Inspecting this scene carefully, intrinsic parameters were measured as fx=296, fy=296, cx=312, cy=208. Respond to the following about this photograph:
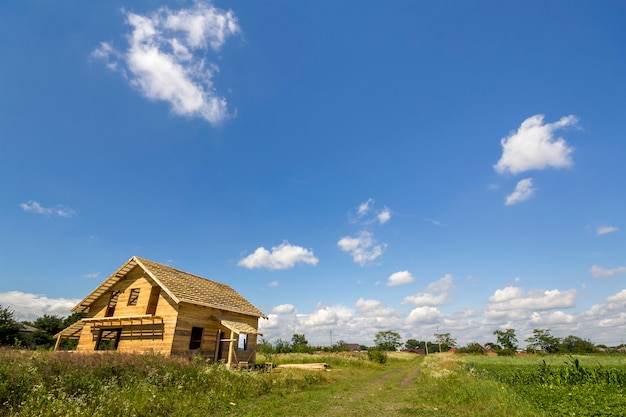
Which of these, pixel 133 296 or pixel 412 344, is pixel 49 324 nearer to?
pixel 133 296

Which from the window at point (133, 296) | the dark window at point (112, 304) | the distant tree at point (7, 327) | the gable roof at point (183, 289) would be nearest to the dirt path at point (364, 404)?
the gable roof at point (183, 289)

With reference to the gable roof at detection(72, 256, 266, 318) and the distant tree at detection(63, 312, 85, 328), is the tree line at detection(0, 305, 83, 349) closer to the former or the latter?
the distant tree at detection(63, 312, 85, 328)

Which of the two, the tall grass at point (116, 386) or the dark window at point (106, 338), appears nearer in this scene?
the tall grass at point (116, 386)

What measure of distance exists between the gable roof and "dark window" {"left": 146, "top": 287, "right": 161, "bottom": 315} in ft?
4.35

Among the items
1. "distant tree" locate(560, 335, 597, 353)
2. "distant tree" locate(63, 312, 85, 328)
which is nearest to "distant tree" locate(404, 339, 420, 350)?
"distant tree" locate(560, 335, 597, 353)

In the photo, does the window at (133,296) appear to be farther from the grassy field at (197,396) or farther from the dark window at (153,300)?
the grassy field at (197,396)

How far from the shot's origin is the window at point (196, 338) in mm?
20422

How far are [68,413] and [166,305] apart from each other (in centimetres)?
1293

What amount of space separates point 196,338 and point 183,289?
3567 mm

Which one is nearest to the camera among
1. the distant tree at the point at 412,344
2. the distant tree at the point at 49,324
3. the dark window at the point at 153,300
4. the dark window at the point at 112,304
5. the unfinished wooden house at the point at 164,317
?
the unfinished wooden house at the point at 164,317

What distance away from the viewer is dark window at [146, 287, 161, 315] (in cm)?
2091

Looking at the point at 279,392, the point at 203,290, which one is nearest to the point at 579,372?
the point at 279,392

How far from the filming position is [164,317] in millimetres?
19422

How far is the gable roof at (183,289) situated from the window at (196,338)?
192cm
